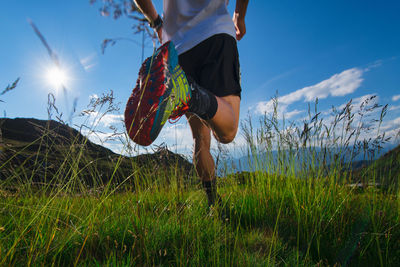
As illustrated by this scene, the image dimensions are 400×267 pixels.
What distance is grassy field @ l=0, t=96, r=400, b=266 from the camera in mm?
1132

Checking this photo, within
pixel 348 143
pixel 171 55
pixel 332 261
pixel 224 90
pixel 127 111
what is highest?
pixel 171 55

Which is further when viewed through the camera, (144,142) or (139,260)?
(144,142)

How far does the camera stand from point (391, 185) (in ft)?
7.43

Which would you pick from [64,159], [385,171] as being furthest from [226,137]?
[385,171]

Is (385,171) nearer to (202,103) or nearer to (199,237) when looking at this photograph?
(202,103)

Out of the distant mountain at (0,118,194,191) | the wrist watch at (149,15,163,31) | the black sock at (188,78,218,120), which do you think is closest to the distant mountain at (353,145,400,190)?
the black sock at (188,78,218,120)

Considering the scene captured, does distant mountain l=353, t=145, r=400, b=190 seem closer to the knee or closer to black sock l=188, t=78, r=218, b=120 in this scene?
the knee

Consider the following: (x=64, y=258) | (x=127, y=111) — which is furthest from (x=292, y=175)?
(x=64, y=258)

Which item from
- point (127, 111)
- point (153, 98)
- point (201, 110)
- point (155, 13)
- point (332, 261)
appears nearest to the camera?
point (332, 261)

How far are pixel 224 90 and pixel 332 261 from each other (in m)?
1.47

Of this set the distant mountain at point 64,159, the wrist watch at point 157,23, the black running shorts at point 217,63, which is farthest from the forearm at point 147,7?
the distant mountain at point 64,159

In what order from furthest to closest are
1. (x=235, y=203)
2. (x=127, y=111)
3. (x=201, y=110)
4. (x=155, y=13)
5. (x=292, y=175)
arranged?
(x=155, y=13), (x=292, y=175), (x=235, y=203), (x=201, y=110), (x=127, y=111)

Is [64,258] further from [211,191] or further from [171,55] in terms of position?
[171,55]

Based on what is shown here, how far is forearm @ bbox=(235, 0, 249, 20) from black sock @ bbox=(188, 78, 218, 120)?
1280 millimetres
